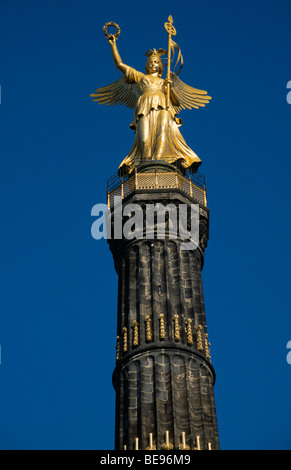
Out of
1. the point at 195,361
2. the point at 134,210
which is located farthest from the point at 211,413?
the point at 134,210

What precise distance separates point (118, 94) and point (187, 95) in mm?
4625

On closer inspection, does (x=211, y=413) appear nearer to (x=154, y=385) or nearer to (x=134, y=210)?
(x=154, y=385)

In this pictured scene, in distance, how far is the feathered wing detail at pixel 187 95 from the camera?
231ft

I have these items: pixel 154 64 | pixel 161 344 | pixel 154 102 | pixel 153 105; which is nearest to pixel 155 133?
pixel 153 105

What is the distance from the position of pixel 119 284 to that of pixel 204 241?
6.00m

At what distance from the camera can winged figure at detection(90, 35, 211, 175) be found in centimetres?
6531

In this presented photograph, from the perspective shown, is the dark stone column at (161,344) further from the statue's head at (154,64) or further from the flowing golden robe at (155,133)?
the statue's head at (154,64)

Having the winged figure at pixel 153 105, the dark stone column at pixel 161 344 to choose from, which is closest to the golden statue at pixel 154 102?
the winged figure at pixel 153 105

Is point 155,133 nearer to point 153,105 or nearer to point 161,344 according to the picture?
point 153,105

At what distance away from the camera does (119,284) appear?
6103cm

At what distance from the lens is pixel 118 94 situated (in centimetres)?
7088

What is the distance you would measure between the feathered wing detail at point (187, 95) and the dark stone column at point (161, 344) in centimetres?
1055

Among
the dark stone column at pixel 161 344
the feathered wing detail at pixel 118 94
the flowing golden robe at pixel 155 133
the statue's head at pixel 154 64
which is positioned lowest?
the dark stone column at pixel 161 344
